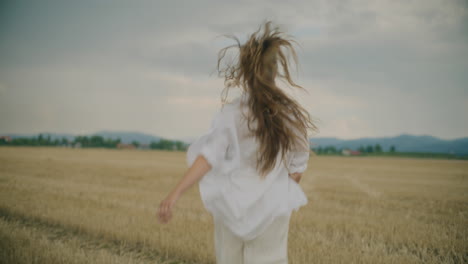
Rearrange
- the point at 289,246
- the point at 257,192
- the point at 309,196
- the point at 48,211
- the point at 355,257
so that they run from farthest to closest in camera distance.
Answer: the point at 309,196 < the point at 48,211 < the point at 289,246 < the point at 355,257 < the point at 257,192

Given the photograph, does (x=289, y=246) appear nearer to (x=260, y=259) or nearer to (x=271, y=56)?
(x=260, y=259)

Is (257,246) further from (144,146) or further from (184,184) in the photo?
(144,146)

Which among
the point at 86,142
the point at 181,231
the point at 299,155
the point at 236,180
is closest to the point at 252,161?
the point at 236,180

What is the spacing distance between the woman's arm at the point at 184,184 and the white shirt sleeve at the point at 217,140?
5cm

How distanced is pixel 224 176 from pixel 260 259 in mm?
630

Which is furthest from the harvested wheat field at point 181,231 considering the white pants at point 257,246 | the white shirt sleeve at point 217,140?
the white shirt sleeve at point 217,140

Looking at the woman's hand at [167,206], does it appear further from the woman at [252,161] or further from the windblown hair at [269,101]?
the windblown hair at [269,101]

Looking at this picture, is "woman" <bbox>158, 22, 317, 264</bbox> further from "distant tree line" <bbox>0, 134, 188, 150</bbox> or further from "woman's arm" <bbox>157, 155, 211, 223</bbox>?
"distant tree line" <bbox>0, 134, 188, 150</bbox>

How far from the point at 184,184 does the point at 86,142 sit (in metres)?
74.8

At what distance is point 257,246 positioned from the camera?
2.41 m

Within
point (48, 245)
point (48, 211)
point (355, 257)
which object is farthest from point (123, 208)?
point (355, 257)

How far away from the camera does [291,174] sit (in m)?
2.64

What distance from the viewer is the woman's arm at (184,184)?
217 centimetres

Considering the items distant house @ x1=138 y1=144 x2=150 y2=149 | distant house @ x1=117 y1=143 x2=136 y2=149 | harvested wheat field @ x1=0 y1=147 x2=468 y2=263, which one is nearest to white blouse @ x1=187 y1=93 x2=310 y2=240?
harvested wheat field @ x1=0 y1=147 x2=468 y2=263
